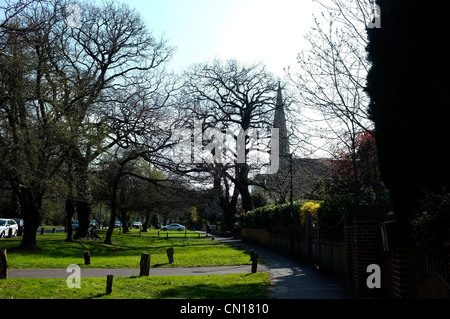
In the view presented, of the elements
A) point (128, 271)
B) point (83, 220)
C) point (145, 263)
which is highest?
point (83, 220)

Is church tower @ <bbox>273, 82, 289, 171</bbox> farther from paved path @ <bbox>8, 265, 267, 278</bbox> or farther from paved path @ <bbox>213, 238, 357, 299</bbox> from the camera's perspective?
paved path @ <bbox>213, 238, 357, 299</bbox>

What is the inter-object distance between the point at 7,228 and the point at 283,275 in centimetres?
2989

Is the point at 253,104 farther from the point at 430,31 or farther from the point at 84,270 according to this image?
the point at 430,31

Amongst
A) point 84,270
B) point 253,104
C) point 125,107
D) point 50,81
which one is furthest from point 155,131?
point 253,104

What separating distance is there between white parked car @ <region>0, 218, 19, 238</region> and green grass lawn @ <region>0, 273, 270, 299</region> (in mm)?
27351

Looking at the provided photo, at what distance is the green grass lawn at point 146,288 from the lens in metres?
9.92

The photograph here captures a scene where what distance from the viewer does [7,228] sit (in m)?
36.9

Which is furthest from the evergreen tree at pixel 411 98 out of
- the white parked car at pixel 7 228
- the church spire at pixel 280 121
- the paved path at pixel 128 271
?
the white parked car at pixel 7 228

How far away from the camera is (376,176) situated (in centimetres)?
1939

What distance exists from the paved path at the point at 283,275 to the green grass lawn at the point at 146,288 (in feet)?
2.03

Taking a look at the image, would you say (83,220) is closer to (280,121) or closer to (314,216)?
(280,121)

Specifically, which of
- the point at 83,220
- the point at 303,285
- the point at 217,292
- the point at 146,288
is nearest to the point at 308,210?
the point at 303,285

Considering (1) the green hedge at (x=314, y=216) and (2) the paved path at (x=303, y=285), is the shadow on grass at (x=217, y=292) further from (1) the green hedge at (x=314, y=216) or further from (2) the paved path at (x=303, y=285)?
(1) the green hedge at (x=314, y=216)

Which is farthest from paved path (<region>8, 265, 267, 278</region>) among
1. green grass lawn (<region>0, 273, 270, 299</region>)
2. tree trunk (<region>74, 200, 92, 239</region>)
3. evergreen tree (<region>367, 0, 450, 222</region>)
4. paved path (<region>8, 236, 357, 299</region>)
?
tree trunk (<region>74, 200, 92, 239</region>)
